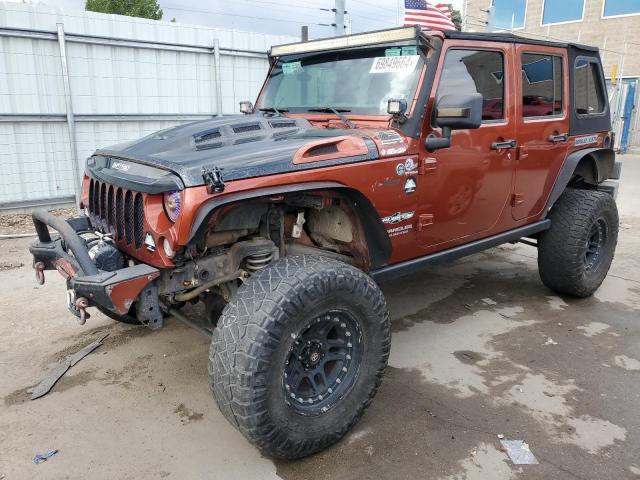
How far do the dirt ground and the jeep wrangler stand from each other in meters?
0.39

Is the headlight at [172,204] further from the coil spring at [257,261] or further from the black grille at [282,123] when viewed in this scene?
the black grille at [282,123]

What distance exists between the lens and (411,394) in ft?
10.7

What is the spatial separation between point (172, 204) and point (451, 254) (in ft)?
6.78

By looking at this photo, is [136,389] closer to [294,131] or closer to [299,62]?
[294,131]

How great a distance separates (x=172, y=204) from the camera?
96.0 inches

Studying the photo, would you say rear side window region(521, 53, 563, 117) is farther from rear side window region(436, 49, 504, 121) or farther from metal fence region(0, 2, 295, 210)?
metal fence region(0, 2, 295, 210)

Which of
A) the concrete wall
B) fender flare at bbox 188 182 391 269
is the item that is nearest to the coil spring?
fender flare at bbox 188 182 391 269

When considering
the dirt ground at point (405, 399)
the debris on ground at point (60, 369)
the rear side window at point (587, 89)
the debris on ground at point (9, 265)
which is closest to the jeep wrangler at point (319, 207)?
the rear side window at point (587, 89)

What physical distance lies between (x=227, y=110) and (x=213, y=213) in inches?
284

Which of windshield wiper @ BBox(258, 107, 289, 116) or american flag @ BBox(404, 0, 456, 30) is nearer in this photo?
windshield wiper @ BBox(258, 107, 289, 116)

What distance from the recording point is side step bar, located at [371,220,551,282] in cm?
331

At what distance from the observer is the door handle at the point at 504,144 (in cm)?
371

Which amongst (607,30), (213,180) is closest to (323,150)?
(213,180)

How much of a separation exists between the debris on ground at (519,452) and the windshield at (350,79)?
2.02 metres
